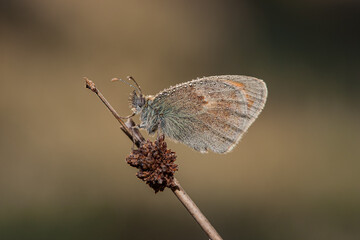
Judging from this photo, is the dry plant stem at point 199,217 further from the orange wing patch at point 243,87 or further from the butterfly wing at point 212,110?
the orange wing patch at point 243,87

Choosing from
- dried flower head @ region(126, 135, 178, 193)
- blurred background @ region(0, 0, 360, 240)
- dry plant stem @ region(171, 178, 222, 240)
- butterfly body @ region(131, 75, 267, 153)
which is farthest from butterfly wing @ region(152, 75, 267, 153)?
blurred background @ region(0, 0, 360, 240)

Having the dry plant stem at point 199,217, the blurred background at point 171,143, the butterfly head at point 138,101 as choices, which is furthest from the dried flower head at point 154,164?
the blurred background at point 171,143

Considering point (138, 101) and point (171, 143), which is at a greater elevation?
point (171, 143)

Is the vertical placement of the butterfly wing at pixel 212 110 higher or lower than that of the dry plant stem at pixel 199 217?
higher

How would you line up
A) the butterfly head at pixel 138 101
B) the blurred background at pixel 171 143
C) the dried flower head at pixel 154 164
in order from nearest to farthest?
the dried flower head at pixel 154 164, the butterfly head at pixel 138 101, the blurred background at pixel 171 143

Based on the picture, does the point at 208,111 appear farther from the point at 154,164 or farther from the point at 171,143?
the point at 171,143

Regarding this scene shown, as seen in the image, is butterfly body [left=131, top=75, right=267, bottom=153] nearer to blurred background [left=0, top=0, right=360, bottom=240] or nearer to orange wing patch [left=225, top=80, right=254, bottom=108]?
orange wing patch [left=225, top=80, right=254, bottom=108]

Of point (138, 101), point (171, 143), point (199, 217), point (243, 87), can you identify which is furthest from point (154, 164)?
point (171, 143)

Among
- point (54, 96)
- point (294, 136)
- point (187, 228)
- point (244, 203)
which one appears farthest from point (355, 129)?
point (54, 96)
